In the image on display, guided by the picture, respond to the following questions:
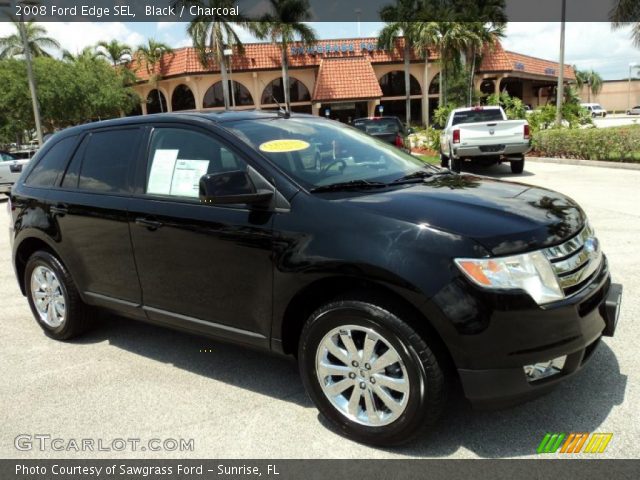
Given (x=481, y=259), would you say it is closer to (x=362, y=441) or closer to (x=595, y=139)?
(x=362, y=441)

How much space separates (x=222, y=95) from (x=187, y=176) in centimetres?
4305

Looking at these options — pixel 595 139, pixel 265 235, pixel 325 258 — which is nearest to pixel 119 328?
pixel 265 235

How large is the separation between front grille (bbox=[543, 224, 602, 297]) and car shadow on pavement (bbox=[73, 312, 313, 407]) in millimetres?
1670

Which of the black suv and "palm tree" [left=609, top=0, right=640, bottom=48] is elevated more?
"palm tree" [left=609, top=0, right=640, bottom=48]

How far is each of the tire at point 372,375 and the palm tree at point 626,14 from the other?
26.5m

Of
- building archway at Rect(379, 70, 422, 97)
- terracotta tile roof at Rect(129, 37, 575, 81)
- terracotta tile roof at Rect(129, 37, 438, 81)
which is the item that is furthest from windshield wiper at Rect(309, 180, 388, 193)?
building archway at Rect(379, 70, 422, 97)

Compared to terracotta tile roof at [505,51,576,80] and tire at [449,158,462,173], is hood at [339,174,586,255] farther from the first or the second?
terracotta tile roof at [505,51,576,80]

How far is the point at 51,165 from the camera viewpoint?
4.67 meters

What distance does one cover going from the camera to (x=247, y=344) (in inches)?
134

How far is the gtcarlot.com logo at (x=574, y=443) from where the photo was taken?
9.25 ft

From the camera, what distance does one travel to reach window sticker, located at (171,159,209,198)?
3609mm

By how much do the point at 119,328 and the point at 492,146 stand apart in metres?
10.8

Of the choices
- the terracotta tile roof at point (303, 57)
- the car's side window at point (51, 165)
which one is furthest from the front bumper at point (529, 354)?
the terracotta tile roof at point (303, 57)

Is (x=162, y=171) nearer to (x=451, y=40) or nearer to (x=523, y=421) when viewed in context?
(x=523, y=421)
